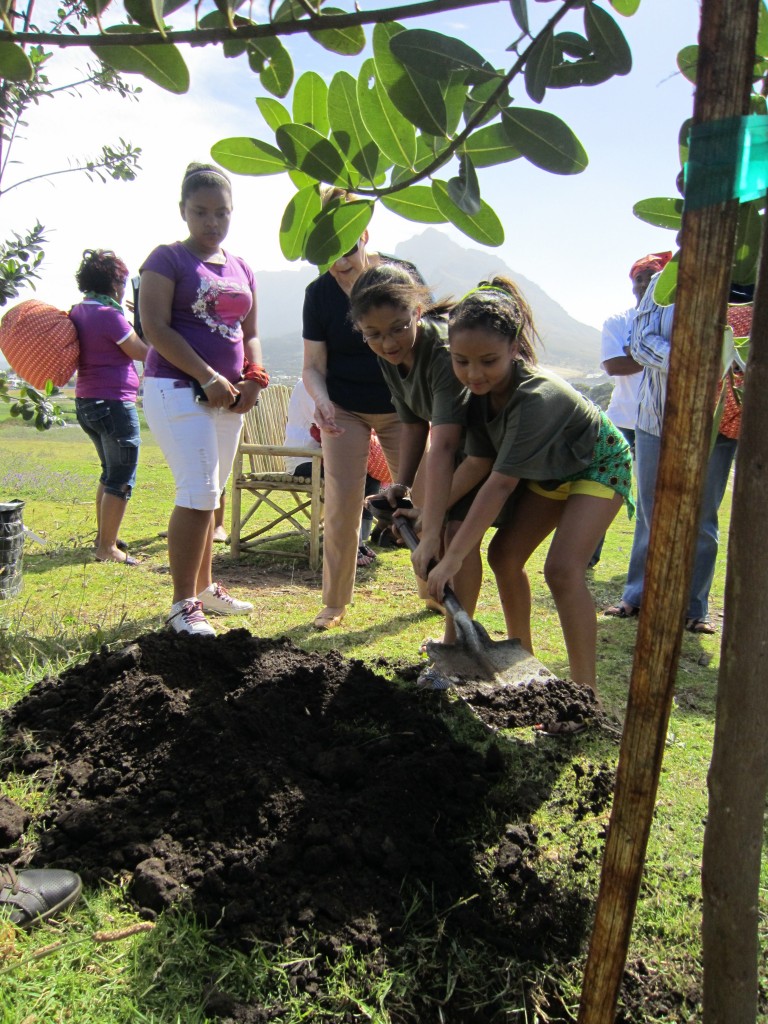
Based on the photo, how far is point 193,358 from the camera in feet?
11.4

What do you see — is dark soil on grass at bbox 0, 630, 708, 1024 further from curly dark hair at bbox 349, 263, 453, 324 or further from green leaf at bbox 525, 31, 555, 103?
green leaf at bbox 525, 31, 555, 103

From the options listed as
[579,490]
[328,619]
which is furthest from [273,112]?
[328,619]

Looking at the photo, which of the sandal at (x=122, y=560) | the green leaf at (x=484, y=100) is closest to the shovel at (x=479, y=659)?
the green leaf at (x=484, y=100)

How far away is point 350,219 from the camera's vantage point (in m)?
1.35

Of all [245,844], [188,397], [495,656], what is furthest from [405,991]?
[188,397]

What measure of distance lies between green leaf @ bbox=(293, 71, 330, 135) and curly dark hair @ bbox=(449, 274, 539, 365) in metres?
1.37

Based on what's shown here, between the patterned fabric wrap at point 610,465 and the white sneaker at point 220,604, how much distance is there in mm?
2212

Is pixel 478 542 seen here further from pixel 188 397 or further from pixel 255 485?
pixel 255 485

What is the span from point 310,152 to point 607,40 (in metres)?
0.47

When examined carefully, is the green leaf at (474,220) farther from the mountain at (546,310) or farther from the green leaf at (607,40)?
the mountain at (546,310)

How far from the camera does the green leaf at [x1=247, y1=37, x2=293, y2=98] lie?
126 centimetres

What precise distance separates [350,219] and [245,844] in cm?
153

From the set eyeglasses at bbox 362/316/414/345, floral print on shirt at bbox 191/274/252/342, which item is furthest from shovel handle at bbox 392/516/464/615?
floral print on shirt at bbox 191/274/252/342

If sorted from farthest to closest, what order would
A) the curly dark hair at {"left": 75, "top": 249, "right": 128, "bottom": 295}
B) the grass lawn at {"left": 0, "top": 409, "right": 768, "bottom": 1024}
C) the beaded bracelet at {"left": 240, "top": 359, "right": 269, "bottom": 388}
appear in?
the curly dark hair at {"left": 75, "top": 249, "right": 128, "bottom": 295}, the beaded bracelet at {"left": 240, "top": 359, "right": 269, "bottom": 388}, the grass lawn at {"left": 0, "top": 409, "right": 768, "bottom": 1024}
